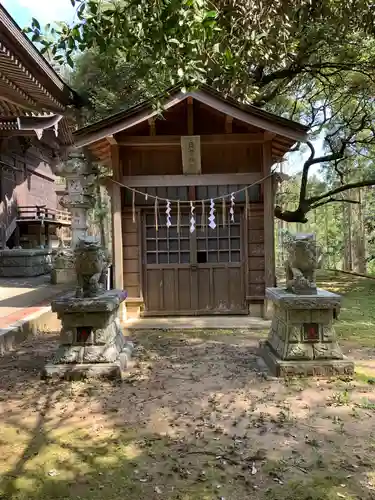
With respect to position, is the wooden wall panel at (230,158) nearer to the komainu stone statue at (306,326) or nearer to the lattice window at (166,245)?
the lattice window at (166,245)

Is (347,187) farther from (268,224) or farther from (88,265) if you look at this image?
(88,265)

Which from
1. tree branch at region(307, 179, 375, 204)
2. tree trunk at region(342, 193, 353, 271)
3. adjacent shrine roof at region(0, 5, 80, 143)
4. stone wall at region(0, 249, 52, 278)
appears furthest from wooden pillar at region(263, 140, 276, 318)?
tree trunk at region(342, 193, 353, 271)

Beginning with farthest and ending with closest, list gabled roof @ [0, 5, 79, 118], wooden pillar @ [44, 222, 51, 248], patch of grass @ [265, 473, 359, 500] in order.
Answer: wooden pillar @ [44, 222, 51, 248] → gabled roof @ [0, 5, 79, 118] → patch of grass @ [265, 473, 359, 500]

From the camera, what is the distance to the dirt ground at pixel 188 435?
123 inches

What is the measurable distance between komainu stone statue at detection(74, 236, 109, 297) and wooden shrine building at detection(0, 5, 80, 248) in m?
2.96

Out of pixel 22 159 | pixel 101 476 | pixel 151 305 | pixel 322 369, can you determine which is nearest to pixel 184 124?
pixel 151 305

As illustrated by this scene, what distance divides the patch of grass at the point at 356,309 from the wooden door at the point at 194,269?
2.18m

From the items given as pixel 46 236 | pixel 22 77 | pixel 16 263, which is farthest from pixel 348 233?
pixel 22 77

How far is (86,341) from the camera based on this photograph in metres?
5.65

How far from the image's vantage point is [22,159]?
62.3 ft

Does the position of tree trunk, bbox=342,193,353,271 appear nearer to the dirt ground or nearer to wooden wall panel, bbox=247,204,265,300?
wooden wall panel, bbox=247,204,265,300

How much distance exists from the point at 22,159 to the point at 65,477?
1782 centimetres

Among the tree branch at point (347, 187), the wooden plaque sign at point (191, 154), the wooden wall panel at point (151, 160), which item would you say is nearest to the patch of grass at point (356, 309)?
the tree branch at point (347, 187)

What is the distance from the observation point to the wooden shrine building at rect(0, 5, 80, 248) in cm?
693
